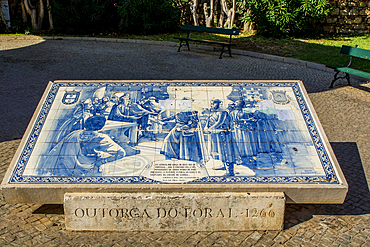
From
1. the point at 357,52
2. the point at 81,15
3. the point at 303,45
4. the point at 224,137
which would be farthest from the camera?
the point at 81,15

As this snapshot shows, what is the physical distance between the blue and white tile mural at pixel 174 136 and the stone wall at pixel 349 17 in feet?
39.0

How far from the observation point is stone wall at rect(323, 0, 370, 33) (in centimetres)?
1403

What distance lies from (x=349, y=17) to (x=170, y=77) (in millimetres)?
10071

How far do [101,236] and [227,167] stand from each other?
132 centimetres

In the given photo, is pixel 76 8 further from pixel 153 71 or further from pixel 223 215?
pixel 223 215

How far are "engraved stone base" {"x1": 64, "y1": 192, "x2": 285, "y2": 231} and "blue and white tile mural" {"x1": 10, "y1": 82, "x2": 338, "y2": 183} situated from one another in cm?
14

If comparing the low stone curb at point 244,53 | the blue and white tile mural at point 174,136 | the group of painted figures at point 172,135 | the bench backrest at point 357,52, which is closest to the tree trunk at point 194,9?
the low stone curb at point 244,53

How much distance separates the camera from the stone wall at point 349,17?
Answer: 14.0 meters

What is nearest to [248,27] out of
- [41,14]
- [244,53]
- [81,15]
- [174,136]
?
[244,53]

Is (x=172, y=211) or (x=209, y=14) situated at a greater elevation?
(x=209, y=14)

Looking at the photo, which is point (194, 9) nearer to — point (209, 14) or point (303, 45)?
point (209, 14)

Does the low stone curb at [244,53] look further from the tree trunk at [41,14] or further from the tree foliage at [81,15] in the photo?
the tree trunk at [41,14]

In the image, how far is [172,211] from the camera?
10.0ft

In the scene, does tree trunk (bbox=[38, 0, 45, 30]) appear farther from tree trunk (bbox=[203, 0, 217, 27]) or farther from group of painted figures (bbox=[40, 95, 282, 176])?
group of painted figures (bbox=[40, 95, 282, 176])
